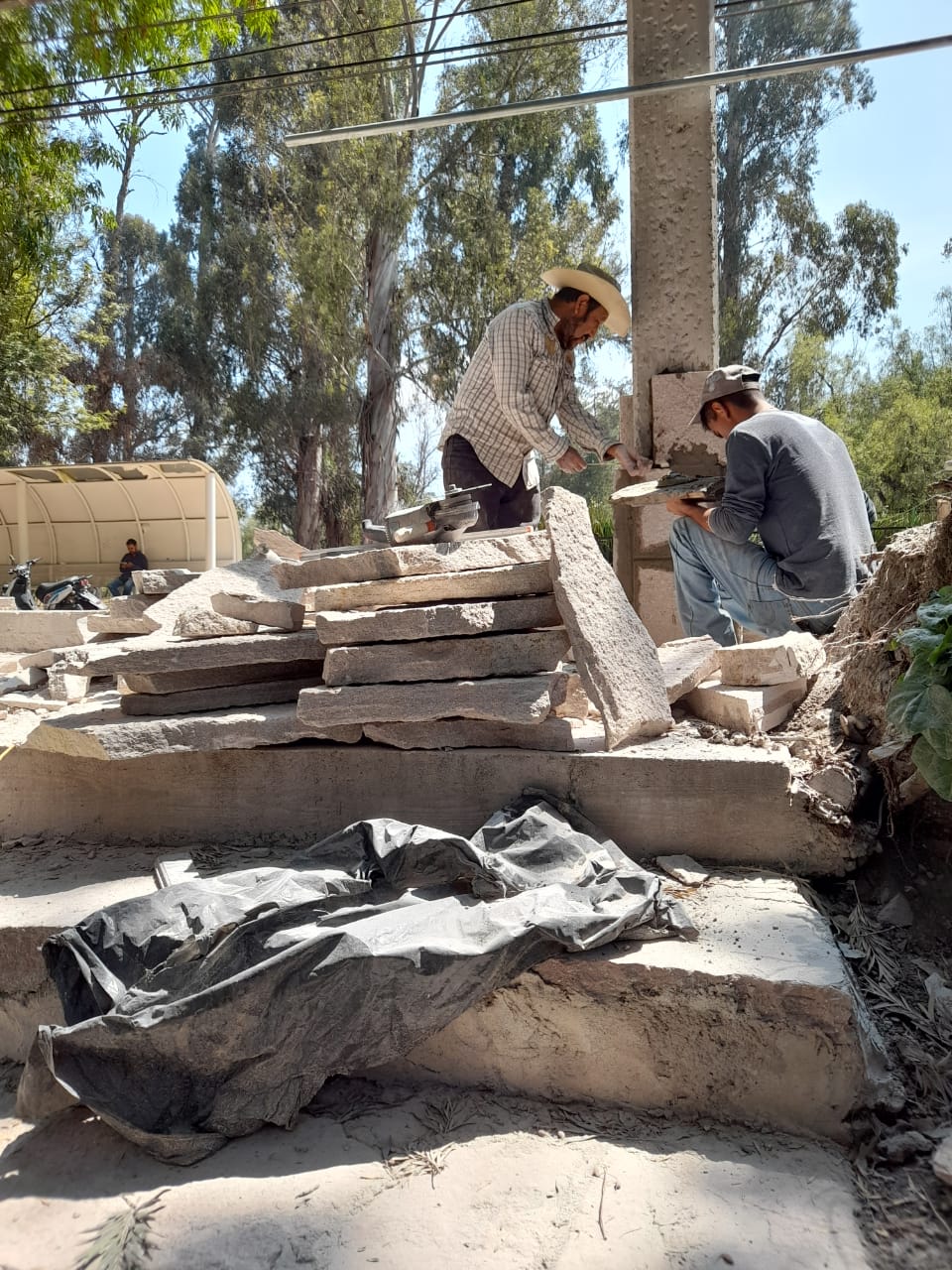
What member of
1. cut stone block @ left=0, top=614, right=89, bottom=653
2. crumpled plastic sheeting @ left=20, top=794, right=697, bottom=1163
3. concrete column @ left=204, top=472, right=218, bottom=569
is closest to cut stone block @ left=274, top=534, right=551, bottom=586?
crumpled plastic sheeting @ left=20, top=794, right=697, bottom=1163

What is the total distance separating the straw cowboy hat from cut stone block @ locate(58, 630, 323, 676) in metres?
2.63

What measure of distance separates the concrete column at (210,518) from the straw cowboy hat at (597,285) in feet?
32.7

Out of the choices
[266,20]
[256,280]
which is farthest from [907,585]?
[256,280]

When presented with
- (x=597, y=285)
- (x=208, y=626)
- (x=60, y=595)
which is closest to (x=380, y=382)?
(x=60, y=595)

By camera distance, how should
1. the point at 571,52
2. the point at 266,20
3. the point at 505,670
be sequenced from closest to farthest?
the point at 505,670, the point at 266,20, the point at 571,52

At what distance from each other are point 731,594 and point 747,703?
1.41m

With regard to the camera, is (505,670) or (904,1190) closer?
(904,1190)

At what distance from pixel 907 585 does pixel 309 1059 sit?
2490mm

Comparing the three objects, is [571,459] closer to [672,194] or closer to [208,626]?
[672,194]

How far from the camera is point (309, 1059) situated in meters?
2.26

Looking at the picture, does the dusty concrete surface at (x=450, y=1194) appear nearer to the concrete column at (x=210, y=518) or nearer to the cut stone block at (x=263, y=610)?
the cut stone block at (x=263, y=610)

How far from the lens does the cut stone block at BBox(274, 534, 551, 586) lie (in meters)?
3.36

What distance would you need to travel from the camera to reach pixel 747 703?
10.3 feet

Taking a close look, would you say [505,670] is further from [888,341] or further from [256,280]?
[888,341]
